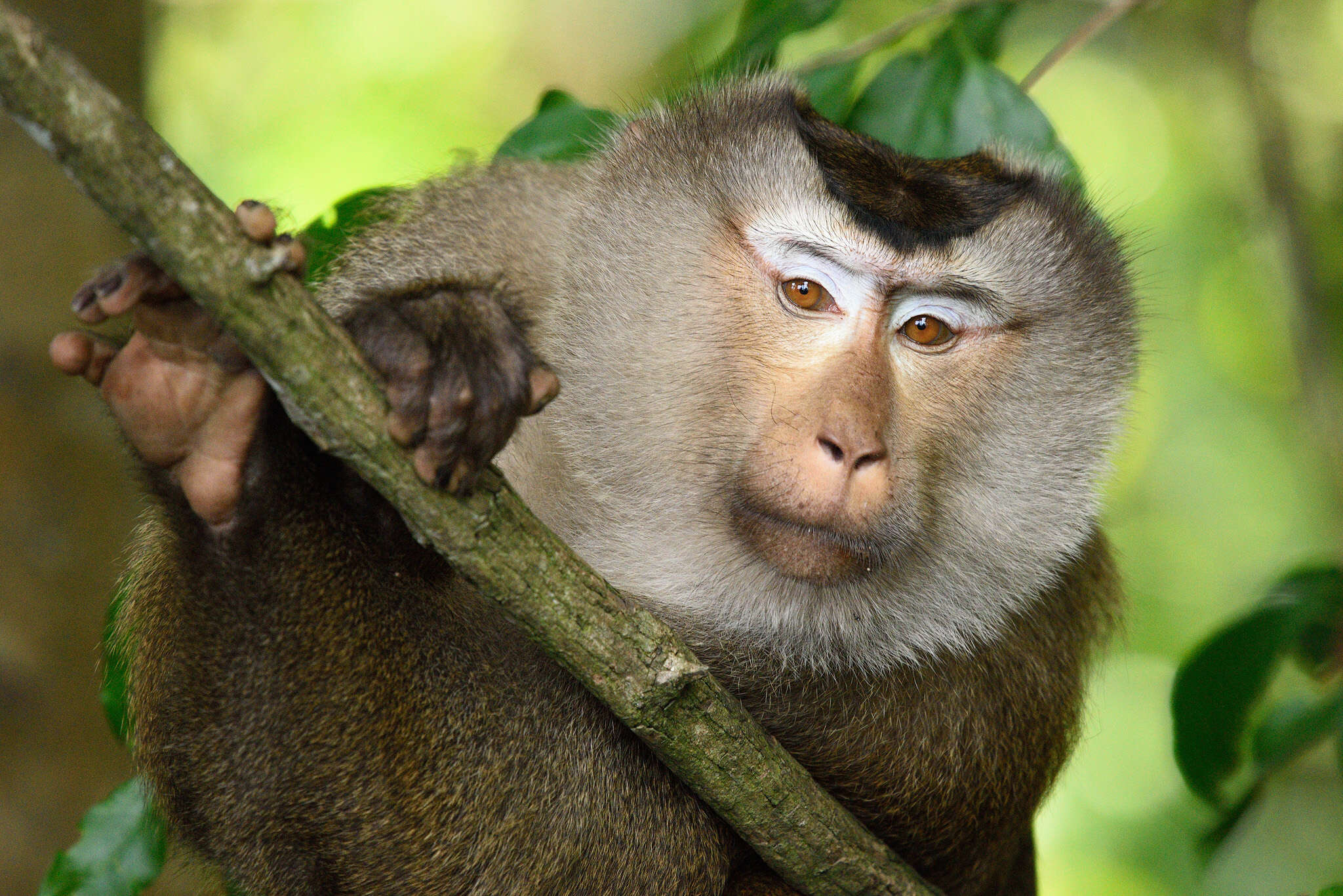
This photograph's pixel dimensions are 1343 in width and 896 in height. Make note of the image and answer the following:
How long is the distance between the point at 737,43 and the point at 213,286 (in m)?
2.50

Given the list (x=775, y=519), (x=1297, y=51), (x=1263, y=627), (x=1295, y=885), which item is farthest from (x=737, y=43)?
(x=1295, y=885)

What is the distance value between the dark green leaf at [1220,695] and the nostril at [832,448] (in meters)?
2.17

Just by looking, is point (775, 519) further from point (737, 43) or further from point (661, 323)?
point (737, 43)

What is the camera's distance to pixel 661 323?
3396 millimetres

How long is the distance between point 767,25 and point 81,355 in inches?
97.4

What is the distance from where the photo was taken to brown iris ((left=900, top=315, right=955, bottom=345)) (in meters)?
3.36

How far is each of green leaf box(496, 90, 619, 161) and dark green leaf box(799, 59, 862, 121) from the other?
636mm

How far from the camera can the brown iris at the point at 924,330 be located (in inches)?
132

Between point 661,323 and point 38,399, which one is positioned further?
point 38,399

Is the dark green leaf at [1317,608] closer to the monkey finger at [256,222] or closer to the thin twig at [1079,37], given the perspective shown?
the thin twig at [1079,37]

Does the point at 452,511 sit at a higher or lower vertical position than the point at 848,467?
lower

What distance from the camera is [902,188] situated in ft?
10.9

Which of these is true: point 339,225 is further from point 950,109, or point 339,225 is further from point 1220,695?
point 1220,695

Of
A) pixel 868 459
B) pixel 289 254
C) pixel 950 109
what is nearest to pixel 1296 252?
pixel 950 109
